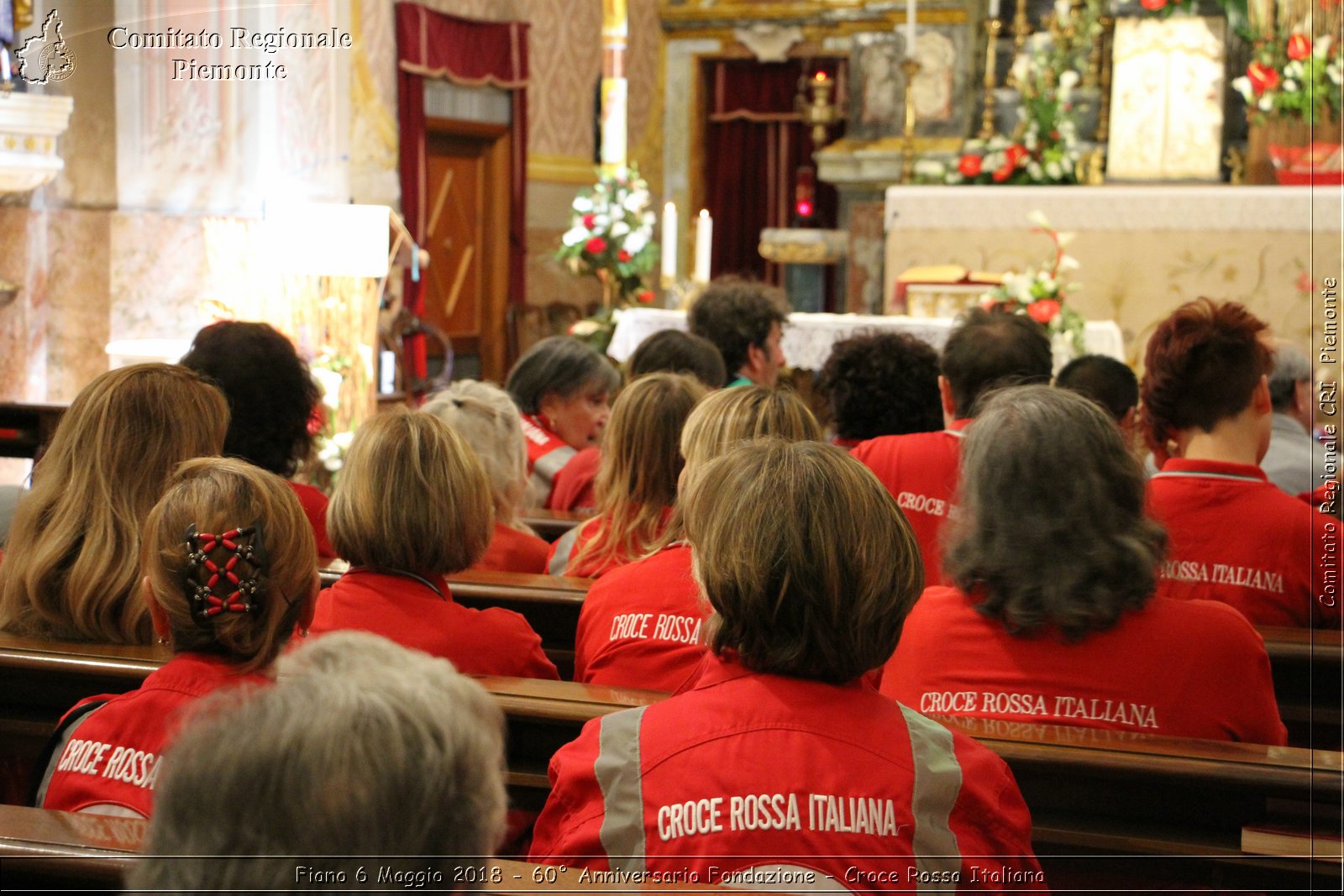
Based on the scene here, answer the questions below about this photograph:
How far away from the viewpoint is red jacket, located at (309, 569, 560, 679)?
208cm

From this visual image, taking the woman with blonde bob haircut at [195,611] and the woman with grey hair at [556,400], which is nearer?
the woman with blonde bob haircut at [195,611]

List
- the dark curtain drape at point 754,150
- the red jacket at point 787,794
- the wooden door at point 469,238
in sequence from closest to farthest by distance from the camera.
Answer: the red jacket at point 787,794 → the wooden door at point 469,238 → the dark curtain drape at point 754,150

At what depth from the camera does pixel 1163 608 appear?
72.4 inches

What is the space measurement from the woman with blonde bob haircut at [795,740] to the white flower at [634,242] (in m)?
5.97

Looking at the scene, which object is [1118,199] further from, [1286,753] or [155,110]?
[1286,753]

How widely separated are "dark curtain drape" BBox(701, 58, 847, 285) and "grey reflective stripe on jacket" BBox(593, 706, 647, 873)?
10.4m

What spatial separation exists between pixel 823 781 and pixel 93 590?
119cm

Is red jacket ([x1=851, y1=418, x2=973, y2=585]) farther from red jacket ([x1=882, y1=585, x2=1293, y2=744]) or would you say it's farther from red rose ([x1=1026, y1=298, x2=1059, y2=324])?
red rose ([x1=1026, y1=298, x2=1059, y2=324])

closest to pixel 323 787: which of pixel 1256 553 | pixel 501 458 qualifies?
pixel 1256 553

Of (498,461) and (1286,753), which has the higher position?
(498,461)

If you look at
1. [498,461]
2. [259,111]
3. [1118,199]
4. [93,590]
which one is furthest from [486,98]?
[93,590]

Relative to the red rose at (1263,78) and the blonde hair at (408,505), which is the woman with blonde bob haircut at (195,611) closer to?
the blonde hair at (408,505)

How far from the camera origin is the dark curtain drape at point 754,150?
11.7 metres

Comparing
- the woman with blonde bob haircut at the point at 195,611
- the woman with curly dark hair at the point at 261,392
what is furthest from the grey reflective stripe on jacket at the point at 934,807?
the woman with curly dark hair at the point at 261,392
